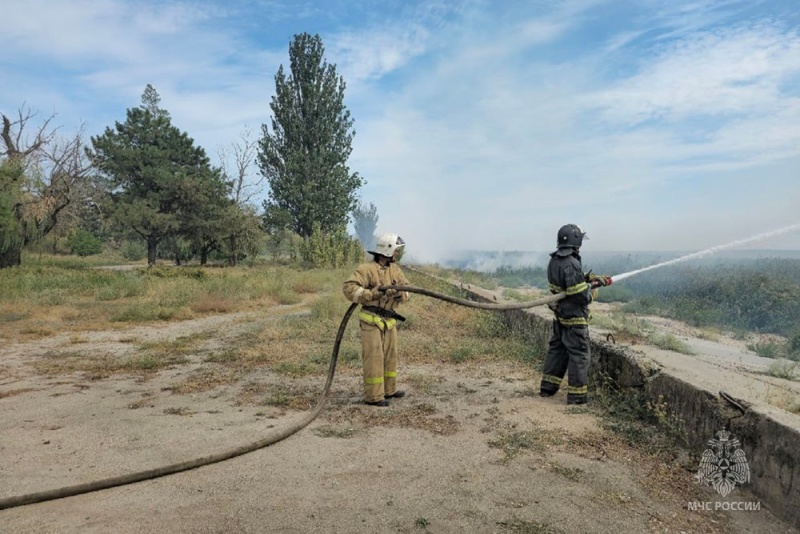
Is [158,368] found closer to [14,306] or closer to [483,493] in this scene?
[483,493]

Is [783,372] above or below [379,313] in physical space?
below

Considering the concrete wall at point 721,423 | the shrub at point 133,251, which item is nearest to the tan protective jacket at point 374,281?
the concrete wall at point 721,423

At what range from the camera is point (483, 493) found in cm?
346

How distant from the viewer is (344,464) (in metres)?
3.97

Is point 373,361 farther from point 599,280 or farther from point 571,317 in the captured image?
point 599,280

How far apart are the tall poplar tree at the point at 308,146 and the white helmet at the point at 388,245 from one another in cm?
2672

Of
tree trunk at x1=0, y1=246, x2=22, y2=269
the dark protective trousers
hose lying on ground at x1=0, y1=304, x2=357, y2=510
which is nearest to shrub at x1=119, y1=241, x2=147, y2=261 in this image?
tree trunk at x1=0, y1=246, x2=22, y2=269

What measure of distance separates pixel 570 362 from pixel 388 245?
2.26 m

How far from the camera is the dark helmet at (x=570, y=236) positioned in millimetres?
5547

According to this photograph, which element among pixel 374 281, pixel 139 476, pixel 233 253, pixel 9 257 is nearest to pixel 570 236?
pixel 374 281

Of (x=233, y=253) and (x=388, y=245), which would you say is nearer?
(x=388, y=245)

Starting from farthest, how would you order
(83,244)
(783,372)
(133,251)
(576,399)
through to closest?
(133,251) → (83,244) → (783,372) → (576,399)

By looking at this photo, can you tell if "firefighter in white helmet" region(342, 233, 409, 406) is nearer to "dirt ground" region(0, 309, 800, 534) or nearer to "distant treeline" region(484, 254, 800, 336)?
"dirt ground" region(0, 309, 800, 534)

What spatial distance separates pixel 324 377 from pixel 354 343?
191cm
